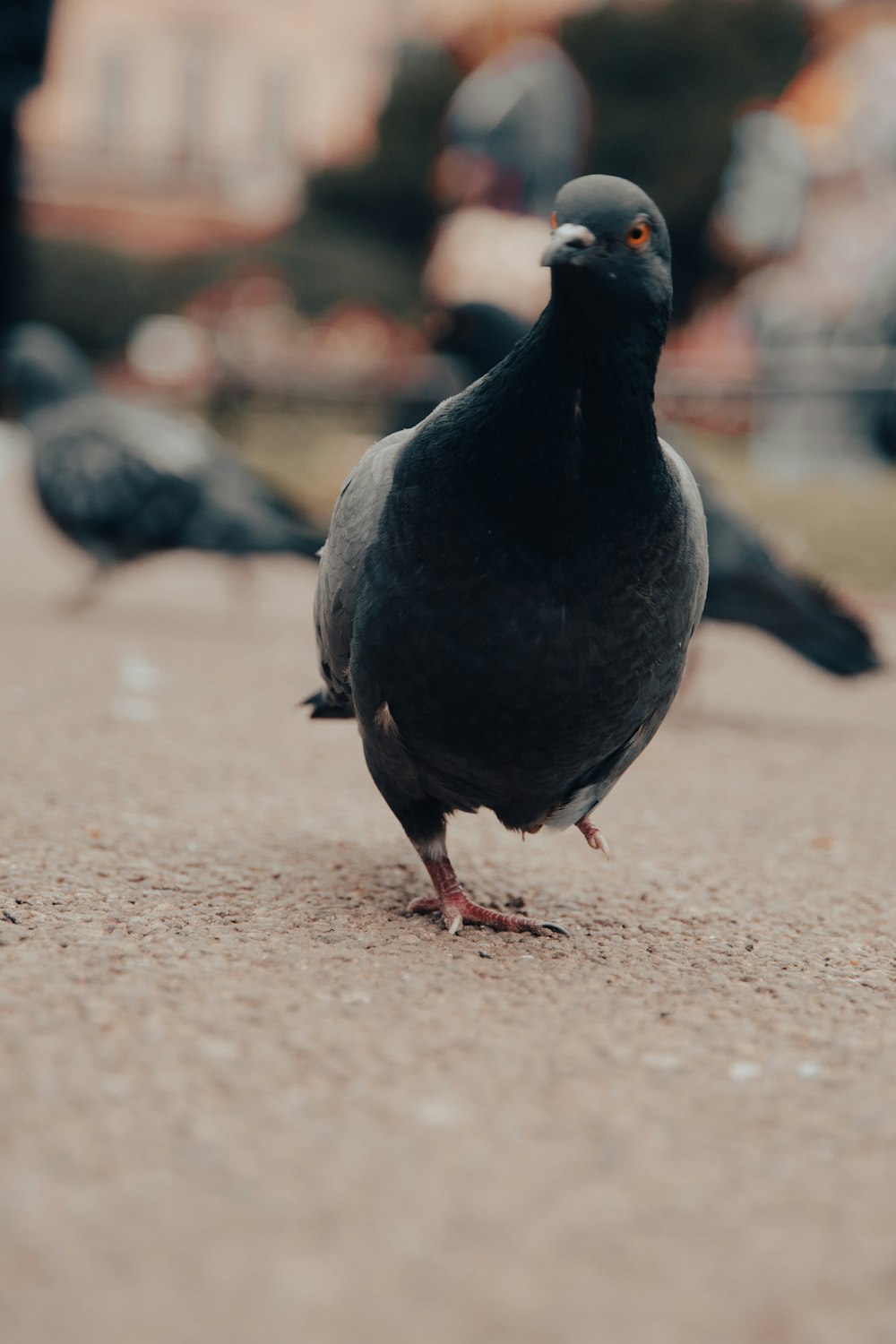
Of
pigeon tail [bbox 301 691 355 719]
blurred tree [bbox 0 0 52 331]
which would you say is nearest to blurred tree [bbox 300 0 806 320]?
blurred tree [bbox 0 0 52 331]

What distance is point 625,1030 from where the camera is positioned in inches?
88.9

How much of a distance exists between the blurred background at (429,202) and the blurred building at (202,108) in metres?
0.06

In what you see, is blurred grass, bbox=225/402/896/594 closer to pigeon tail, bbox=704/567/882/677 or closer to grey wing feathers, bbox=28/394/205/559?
grey wing feathers, bbox=28/394/205/559

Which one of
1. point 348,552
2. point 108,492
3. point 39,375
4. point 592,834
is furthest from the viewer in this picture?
point 39,375

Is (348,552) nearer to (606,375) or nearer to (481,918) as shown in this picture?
(606,375)

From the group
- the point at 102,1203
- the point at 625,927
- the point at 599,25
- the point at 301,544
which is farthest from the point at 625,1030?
the point at 599,25

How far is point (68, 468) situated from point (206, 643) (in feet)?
3.42

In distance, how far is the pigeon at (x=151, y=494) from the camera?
6.53 metres

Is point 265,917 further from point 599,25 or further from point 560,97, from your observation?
point 599,25

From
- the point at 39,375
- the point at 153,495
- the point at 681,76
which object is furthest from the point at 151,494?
the point at 681,76

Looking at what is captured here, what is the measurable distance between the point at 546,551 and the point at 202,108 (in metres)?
27.9

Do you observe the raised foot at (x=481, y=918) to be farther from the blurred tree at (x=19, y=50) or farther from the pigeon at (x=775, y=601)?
the blurred tree at (x=19, y=50)

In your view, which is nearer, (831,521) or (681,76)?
(831,521)

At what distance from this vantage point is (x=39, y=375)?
7.36m
